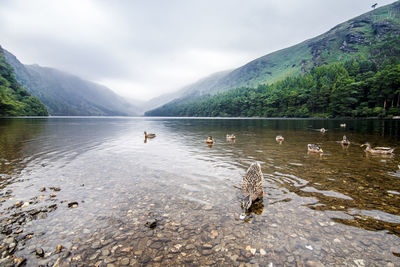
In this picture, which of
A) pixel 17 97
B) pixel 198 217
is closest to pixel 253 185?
pixel 198 217

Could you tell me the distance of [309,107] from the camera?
133375 mm

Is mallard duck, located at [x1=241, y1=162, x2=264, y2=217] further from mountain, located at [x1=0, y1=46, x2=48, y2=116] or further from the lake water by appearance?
mountain, located at [x1=0, y1=46, x2=48, y2=116]

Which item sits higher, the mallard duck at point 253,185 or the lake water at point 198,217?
the mallard duck at point 253,185

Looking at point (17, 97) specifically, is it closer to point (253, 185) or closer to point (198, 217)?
point (198, 217)

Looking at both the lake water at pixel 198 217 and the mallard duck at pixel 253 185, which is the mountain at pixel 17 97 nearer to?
the lake water at pixel 198 217

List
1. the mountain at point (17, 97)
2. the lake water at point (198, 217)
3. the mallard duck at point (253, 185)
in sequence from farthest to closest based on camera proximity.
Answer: the mountain at point (17, 97) → the mallard duck at point (253, 185) → the lake water at point (198, 217)

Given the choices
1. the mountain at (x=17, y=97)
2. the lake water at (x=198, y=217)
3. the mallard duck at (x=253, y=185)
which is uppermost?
the mountain at (x=17, y=97)

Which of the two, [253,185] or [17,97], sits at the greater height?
[17,97]

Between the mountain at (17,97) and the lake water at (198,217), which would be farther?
the mountain at (17,97)

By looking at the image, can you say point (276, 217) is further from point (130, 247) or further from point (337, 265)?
point (130, 247)

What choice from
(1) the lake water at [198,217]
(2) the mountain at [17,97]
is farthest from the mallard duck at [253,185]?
(2) the mountain at [17,97]

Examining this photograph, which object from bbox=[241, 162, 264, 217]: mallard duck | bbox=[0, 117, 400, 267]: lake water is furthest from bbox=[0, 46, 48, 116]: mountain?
bbox=[241, 162, 264, 217]: mallard duck

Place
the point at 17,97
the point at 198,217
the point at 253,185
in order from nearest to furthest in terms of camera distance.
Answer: the point at 198,217 → the point at 253,185 → the point at 17,97

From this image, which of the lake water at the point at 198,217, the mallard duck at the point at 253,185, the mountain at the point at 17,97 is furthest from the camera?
the mountain at the point at 17,97
